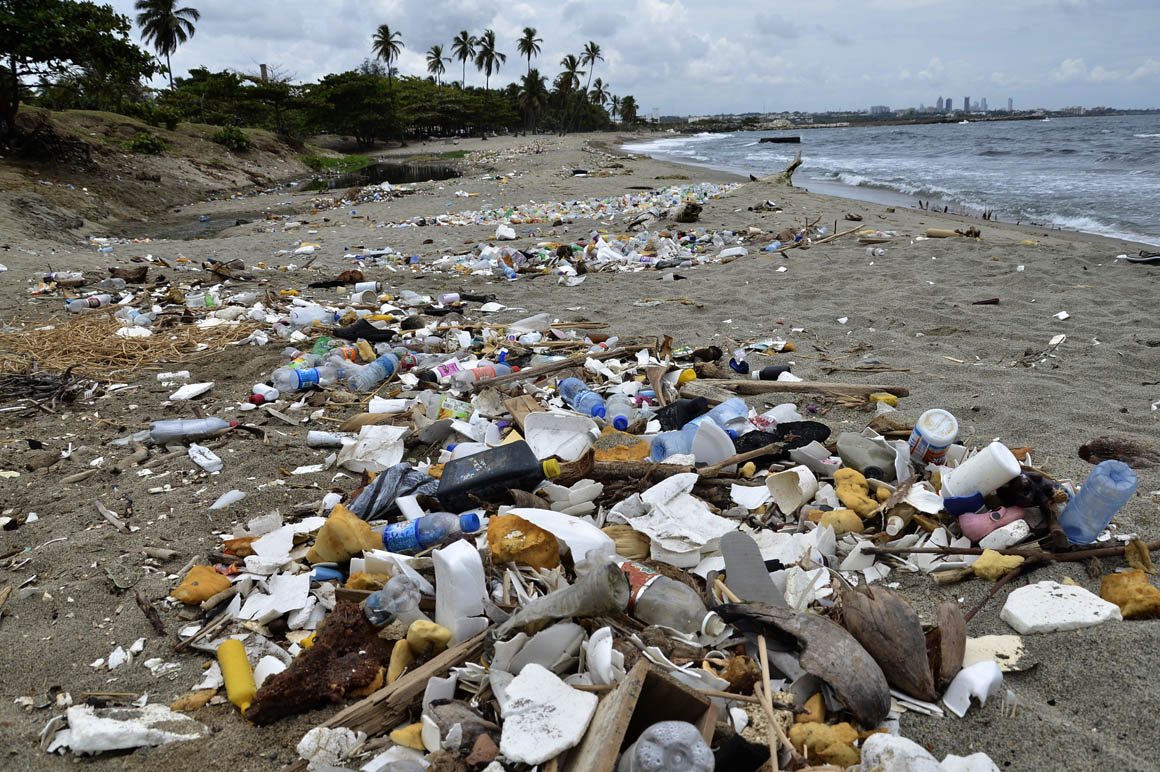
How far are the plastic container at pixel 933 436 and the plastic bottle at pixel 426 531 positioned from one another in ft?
6.20

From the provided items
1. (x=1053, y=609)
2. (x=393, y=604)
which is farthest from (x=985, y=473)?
(x=393, y=604)

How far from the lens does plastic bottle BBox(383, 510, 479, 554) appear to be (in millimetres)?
2320

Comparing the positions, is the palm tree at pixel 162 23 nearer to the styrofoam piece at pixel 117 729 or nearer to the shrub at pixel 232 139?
the shrub at pixel 232 139

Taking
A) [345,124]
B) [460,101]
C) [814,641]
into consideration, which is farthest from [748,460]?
[460,101]

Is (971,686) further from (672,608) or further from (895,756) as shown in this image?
(672,608)

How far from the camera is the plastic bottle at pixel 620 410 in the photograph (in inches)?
130

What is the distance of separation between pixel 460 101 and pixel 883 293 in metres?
55.8

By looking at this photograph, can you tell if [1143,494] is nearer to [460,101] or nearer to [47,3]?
[47,3]

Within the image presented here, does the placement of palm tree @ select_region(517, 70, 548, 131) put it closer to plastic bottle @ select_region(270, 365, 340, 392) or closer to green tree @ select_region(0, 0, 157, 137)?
green tree @ select_region(0, 0, 157, 137)

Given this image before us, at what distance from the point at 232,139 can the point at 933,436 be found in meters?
28.8

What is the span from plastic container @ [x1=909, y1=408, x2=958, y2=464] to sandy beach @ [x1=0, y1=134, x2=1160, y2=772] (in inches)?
18.2

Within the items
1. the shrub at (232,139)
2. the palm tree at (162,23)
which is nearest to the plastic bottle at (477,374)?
the shrub at (232,139)

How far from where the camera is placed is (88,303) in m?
6.02

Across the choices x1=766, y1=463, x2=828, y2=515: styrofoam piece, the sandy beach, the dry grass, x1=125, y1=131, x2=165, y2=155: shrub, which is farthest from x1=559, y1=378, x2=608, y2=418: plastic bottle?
x1=125, y1=131, x2=165, y2=155: shrub
